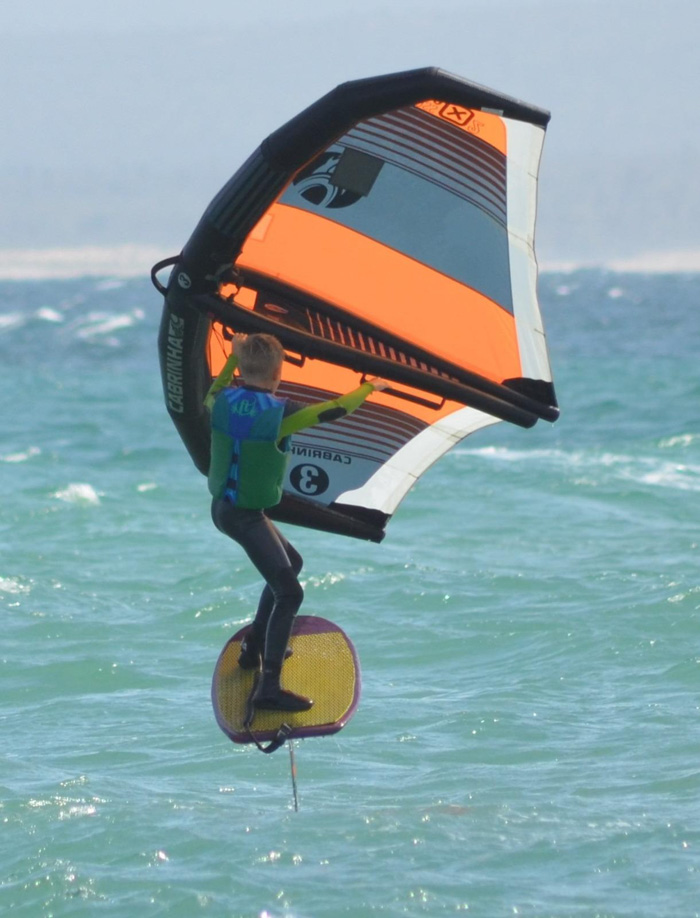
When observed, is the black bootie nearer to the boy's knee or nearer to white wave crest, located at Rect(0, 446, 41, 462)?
the boy's knee

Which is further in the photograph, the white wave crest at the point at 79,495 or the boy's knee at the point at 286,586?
the white wave crest at the point at 79,495

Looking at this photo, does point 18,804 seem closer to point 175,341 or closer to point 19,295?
point 175,341

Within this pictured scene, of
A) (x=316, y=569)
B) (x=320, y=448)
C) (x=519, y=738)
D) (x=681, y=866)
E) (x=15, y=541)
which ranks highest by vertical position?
(x=320, y=448)

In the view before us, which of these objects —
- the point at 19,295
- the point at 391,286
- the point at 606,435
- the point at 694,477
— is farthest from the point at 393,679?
the point at 19,295

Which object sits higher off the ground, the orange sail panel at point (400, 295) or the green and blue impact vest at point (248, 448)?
the orange sail panel at point (400, 295)

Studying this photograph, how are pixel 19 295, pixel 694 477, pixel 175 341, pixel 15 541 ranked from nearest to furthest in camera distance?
1. pixel 175 341
2. pixel 15 541
3. pixel 694 477
4. pixel 19 295

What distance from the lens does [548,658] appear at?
368 inches

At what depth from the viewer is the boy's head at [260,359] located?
18.1 feet

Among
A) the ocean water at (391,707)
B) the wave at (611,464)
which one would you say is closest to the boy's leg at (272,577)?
the ocean water at (391,707)

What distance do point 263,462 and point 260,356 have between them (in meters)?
0.43

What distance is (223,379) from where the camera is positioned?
5742 mm

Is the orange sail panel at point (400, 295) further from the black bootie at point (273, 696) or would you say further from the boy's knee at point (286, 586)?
the black bootie at point (273, 696)

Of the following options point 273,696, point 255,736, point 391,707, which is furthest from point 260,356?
point 391,707

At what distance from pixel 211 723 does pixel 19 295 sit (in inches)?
3466
